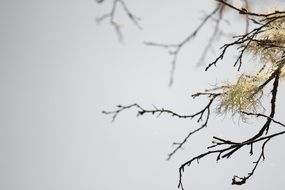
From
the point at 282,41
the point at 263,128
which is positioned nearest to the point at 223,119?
the point at 282,41

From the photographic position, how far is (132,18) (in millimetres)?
2848

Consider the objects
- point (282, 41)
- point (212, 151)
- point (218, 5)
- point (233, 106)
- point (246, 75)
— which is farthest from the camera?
point (246, 75)

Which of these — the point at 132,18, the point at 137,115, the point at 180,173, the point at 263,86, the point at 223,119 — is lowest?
the point at 180,173

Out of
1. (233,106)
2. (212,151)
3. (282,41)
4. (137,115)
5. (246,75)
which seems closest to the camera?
(212,151)

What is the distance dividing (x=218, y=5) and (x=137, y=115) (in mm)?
1004

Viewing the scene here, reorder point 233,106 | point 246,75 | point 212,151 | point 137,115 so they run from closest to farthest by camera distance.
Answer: point 212,151, point 137,115, point 233,106, point 246,75

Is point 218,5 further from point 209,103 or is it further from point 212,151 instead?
point 209,103

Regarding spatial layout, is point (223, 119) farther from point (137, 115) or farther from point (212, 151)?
point (212, 151)

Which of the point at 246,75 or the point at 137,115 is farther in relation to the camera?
the point at 246,75

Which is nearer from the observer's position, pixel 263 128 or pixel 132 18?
pixel 132 18

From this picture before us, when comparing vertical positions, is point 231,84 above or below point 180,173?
above

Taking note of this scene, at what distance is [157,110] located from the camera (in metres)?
3.58

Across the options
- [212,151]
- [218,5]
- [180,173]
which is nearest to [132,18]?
[218,5]

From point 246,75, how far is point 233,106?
0.54m
